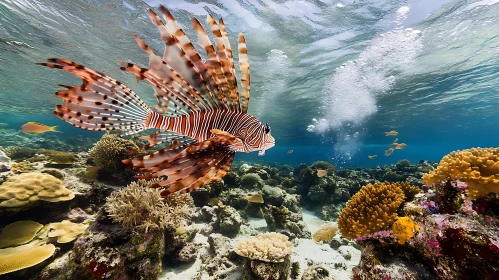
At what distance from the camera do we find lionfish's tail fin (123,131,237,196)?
1424mm

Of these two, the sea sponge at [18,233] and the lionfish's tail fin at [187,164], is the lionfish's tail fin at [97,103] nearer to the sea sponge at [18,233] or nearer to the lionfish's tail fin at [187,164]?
the lionfish's tail fin at [187,164]

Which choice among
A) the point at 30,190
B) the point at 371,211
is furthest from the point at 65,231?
the point at 371,211

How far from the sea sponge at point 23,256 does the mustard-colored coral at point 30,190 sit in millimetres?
662

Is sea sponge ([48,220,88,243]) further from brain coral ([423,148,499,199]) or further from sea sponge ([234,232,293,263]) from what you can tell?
brain coral ([423,148,499,199])

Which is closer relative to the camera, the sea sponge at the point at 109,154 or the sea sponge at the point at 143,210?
the sea sponge at the point at 143,210

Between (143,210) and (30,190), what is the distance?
68.9 inches

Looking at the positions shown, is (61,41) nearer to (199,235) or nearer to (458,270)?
(199,235)

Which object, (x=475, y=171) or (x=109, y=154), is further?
(x=109, y=154)

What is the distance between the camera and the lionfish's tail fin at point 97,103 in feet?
5.57

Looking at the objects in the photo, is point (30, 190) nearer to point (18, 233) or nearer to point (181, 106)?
point (18, 233)

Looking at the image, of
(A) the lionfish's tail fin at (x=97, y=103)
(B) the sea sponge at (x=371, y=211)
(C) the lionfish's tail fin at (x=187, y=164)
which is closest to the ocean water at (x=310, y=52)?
(B) the sea sponge at (x=371, y=211)

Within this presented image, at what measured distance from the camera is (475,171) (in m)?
2.42

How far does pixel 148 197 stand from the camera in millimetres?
3207

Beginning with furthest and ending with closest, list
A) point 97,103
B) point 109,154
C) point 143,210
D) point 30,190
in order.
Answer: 1. point 109,154
2. point 30,190
3. point 143,210
4. point 97,103
